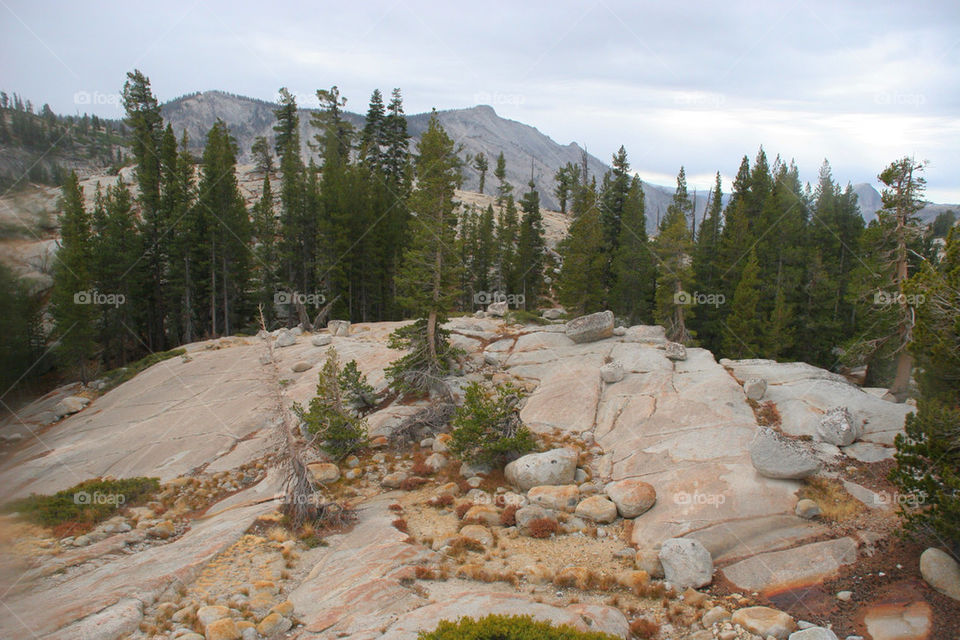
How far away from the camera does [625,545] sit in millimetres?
13430

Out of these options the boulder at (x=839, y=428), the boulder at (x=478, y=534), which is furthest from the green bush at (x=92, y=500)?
the boulder at (x=839, y=428)

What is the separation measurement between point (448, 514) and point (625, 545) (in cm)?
516

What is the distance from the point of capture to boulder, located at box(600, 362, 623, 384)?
23031 mm

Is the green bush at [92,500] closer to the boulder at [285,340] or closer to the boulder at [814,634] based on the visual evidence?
the boulder at [285,340]

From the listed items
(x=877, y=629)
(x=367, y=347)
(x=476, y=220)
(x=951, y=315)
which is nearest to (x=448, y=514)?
(x=877, y=629)

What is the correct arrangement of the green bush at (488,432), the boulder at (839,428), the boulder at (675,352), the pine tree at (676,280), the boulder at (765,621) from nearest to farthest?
the boulder at (765,621)
the boulder at (839,428)
the green bush at (488,432)
the boulder at (675,352)
the pine tree at (676,280)

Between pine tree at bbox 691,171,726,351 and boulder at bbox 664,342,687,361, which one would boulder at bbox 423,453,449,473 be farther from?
pine tree at bbox 691,171,726,351

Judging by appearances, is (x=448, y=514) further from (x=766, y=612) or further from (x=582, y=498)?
(x=766, y=612)

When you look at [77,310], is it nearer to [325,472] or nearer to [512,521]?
[325,472]

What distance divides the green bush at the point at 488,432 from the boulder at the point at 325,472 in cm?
432

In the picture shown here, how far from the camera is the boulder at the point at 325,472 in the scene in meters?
18.1

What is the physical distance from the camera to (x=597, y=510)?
47.9 feet

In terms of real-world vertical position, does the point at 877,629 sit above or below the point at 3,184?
below

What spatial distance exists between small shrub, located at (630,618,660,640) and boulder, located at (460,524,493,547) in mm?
4411
